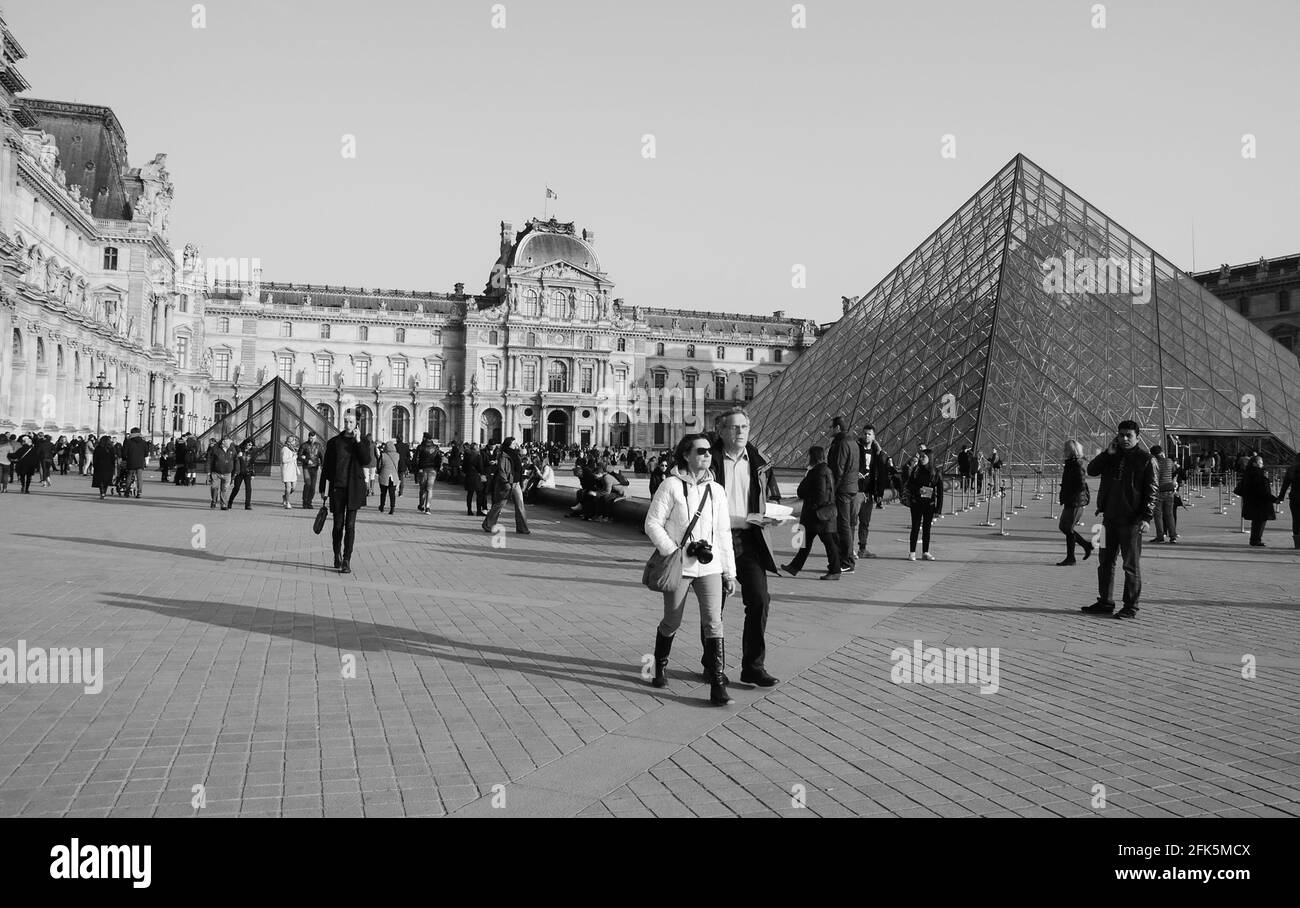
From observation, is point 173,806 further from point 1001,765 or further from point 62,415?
point 62,415

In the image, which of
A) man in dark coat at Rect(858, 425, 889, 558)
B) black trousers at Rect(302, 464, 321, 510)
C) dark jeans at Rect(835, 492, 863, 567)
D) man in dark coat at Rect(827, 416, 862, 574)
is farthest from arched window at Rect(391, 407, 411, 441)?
dark jeans at Rect(835, 492, 863, 567)

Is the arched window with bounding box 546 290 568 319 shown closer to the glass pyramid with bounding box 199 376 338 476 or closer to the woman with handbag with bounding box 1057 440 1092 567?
the glass pyramid with bounding box 199 376 338 476

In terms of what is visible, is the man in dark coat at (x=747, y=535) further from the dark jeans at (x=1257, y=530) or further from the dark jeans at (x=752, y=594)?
the dark jeans at (x=1257, y=530)

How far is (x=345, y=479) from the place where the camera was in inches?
383

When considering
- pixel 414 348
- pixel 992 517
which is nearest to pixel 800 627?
pixel 992 517

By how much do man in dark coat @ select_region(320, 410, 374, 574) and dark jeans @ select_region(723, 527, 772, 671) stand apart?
5.21 metres

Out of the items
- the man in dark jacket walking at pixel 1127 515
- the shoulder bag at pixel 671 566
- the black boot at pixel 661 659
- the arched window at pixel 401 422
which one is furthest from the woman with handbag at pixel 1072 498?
the arched window at pixel 401 422

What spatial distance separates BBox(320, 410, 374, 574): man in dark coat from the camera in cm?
952

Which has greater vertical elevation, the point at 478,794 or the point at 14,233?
the point at 14,233

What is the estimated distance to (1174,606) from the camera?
791 cm

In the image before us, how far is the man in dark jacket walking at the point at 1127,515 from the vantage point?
746cm

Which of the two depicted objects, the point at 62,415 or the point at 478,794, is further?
the point at 62,415

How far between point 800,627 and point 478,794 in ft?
12.6

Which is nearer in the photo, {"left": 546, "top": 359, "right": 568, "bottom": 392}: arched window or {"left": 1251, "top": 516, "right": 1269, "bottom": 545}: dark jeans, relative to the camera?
{"left": 1251, "top": 516, "right": 1269, "bottom": 545}: dark jeans
